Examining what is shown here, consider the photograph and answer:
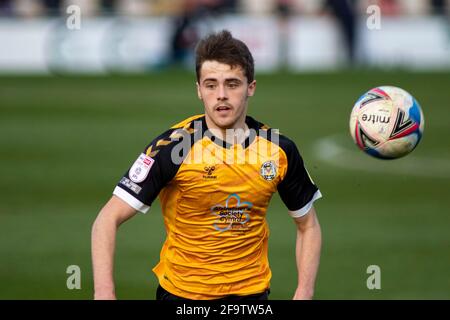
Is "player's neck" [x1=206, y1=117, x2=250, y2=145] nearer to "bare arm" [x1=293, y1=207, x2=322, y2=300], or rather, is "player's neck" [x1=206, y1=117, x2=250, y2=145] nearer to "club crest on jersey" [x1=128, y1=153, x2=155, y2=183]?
"club crest on jersey" [x1=128, y1=153, x2=155, y2=183]

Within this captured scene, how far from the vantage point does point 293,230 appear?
13445 millimetres

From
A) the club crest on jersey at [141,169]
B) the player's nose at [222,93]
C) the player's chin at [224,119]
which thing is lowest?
the club crest on jersey at [141,169]

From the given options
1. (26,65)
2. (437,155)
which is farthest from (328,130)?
(26,65)

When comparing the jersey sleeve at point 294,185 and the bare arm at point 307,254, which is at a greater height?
the jersey sleeve at point 294,185

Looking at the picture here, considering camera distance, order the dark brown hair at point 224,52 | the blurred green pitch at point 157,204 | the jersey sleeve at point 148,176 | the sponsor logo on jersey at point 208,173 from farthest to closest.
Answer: the blurred green pitch at point 157,204 → the sponsor logo on jersey at point 208,173 → the dark brown hair at point 224,52 → the jersey sleeve at point 148,176

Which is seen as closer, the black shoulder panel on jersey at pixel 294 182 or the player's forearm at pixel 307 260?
the player's forearm at pixel 307 260

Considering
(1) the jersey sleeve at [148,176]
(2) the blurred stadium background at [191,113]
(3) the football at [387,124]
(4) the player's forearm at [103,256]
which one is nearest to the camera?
(4) the player's forearm at [103,256]

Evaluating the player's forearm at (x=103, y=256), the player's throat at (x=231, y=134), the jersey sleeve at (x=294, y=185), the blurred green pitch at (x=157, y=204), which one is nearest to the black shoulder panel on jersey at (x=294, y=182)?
the jersey sleeve at (x=294, y=185)

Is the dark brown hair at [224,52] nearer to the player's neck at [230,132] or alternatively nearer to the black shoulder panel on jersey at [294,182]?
the player's neck at [230,132]

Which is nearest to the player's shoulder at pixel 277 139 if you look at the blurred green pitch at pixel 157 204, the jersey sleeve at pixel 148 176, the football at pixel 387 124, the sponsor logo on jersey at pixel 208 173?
the sponsor logo on jersey at pixel 208 173

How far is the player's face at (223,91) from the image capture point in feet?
20.9

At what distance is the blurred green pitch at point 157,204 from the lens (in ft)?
36.5

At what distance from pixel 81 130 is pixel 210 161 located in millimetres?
15230

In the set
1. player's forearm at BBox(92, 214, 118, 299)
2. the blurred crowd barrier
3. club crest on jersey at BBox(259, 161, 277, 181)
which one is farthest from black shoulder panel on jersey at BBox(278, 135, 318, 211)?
the blurred crowd barrier
